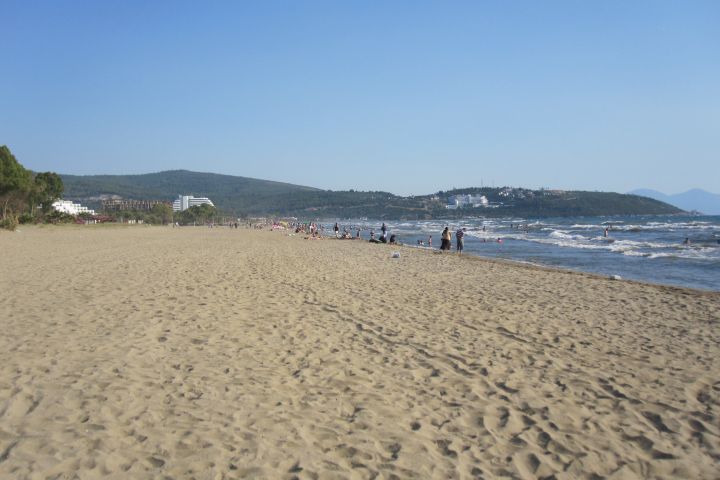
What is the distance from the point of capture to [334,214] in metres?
192

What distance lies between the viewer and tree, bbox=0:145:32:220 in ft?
128

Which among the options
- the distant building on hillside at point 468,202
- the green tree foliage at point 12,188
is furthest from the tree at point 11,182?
the distant building on hillside at point 468,202

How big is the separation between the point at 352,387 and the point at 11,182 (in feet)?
145

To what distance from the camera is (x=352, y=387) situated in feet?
15.8

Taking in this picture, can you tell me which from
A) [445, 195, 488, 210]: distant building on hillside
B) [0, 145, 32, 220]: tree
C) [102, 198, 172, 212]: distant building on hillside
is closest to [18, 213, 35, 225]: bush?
[0, 145, 32, 220]: tree

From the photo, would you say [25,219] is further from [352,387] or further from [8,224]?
[352,387]

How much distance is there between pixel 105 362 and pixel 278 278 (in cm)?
714

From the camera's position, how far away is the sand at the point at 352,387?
3.48 metres

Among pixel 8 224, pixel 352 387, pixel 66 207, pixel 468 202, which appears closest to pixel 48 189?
pixel 8 224

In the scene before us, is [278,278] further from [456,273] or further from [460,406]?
[460,406]

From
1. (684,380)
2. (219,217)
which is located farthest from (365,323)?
(219,217)

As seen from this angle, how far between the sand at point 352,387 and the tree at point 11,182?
121 feet

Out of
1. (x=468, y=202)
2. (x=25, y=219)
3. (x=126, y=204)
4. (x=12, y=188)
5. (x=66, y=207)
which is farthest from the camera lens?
(x=468, y=202)

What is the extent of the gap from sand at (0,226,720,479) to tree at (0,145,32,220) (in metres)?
37.0
